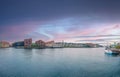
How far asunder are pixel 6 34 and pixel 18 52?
1.65 ft

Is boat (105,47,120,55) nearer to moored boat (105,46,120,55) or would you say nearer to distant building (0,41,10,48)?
moored boat (105,46,120,55)

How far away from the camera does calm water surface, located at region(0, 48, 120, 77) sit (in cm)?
466

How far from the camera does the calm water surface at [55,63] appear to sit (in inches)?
183

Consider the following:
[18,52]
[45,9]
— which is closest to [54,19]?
[45,9]

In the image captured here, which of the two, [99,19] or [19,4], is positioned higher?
[19,4]

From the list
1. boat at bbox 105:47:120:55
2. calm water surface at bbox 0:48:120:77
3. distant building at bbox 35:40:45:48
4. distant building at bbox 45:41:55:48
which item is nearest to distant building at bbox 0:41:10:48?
calm water surface at bbox 0:48:120:77

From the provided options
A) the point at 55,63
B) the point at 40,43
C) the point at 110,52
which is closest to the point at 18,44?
the point at 40,43

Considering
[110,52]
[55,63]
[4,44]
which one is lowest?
[55,63]

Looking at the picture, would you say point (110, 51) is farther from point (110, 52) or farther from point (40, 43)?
point (40, 43)

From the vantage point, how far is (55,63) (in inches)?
190

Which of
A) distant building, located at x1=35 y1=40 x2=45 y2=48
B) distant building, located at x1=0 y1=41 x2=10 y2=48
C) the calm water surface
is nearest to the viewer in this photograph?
the calm water surface

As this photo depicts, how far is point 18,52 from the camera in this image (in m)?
4.88

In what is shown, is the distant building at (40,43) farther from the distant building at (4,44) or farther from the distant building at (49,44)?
the distant building at (4,44)

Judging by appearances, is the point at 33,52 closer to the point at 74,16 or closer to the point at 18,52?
the point at 18,52
